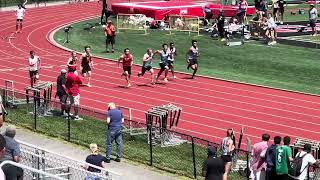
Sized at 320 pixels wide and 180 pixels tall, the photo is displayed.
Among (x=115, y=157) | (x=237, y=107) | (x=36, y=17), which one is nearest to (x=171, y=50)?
(x=237, y=107)

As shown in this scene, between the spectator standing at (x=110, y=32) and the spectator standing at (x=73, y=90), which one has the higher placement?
the spectator standing at (x=110, y=32)

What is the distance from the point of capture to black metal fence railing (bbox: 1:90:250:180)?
18.0 meters

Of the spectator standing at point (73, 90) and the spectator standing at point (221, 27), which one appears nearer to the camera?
the spectator standing at point (73, 90)

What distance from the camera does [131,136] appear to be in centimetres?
2027

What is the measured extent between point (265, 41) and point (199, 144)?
21.9m

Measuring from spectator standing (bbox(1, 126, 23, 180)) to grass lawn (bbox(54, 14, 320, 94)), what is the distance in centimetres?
1789

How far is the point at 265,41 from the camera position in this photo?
40531 mm

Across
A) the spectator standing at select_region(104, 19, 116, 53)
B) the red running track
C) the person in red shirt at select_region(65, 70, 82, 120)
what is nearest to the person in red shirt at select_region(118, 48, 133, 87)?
the red running track

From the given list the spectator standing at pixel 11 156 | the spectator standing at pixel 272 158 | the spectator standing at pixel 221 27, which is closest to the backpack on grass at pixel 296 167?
the spectator standing at pixel 272 158

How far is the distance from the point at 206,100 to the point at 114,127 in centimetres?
962

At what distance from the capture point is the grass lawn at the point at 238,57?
1218 inches

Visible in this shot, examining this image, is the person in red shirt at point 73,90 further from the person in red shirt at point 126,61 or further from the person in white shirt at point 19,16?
the person in white shirt at point 19,16

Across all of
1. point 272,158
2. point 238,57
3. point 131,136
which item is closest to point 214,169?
point 272,158

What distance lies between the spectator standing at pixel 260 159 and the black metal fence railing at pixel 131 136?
1430 millimetres
